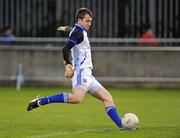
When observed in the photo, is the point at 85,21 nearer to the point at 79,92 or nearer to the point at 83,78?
the point at 83,78

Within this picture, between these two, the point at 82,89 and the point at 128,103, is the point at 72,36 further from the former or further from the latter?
the point at 128,103

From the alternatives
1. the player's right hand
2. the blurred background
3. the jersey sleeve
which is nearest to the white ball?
the player's right hand

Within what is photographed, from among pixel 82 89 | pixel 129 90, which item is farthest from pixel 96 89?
pixel 129 90

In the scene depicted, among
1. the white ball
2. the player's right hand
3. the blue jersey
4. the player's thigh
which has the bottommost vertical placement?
the white ball

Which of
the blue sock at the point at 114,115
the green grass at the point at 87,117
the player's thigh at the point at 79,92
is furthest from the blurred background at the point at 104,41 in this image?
the player's thigh at the point at 79,92

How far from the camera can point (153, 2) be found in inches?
1027

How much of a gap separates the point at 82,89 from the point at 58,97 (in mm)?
449

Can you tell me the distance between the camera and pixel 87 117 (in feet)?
48.5

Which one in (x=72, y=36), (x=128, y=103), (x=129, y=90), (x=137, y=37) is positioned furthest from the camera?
(x=137, y=37)

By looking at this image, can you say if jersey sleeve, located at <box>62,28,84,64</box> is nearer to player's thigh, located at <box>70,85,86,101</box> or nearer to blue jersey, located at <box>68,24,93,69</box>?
blue jersey, located at <box>68,24,93,69</box>

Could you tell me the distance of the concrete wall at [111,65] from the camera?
2442 cm

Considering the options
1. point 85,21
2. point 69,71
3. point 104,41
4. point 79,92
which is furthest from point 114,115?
point 104,41

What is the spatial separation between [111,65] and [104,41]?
1000 mm

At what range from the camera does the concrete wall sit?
2442cm
